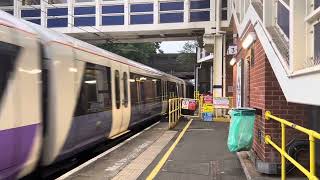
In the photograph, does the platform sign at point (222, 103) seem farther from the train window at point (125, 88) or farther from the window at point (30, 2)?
the window at point (30, 2)

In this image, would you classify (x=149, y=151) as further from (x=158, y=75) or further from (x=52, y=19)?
(x=52, y=19)

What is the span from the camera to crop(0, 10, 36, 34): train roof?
6699 millimetres

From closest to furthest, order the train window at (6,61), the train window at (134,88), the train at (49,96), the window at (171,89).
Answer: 1. the train window at (6,61)
2. the train at (49,96)
3. the train window at (134,88)
4. the window at (171,89)

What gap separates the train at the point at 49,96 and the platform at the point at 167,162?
0.57 m

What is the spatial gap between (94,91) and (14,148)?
4.50 meters

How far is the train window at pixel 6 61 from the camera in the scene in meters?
6.34

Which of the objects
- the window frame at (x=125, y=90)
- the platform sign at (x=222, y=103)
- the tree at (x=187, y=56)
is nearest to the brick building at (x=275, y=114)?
the window frame at (x=125, y=90)

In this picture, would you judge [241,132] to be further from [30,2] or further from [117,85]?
[30,2]

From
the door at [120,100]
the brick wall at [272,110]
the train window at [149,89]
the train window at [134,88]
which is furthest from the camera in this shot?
the train window at [149,89]

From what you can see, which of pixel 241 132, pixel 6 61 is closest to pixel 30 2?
pixel 241 132

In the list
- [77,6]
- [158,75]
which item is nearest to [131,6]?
[77,6]

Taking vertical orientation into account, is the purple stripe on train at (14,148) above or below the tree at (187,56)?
below

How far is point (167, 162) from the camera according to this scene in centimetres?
1008

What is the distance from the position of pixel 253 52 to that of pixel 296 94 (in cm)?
454
